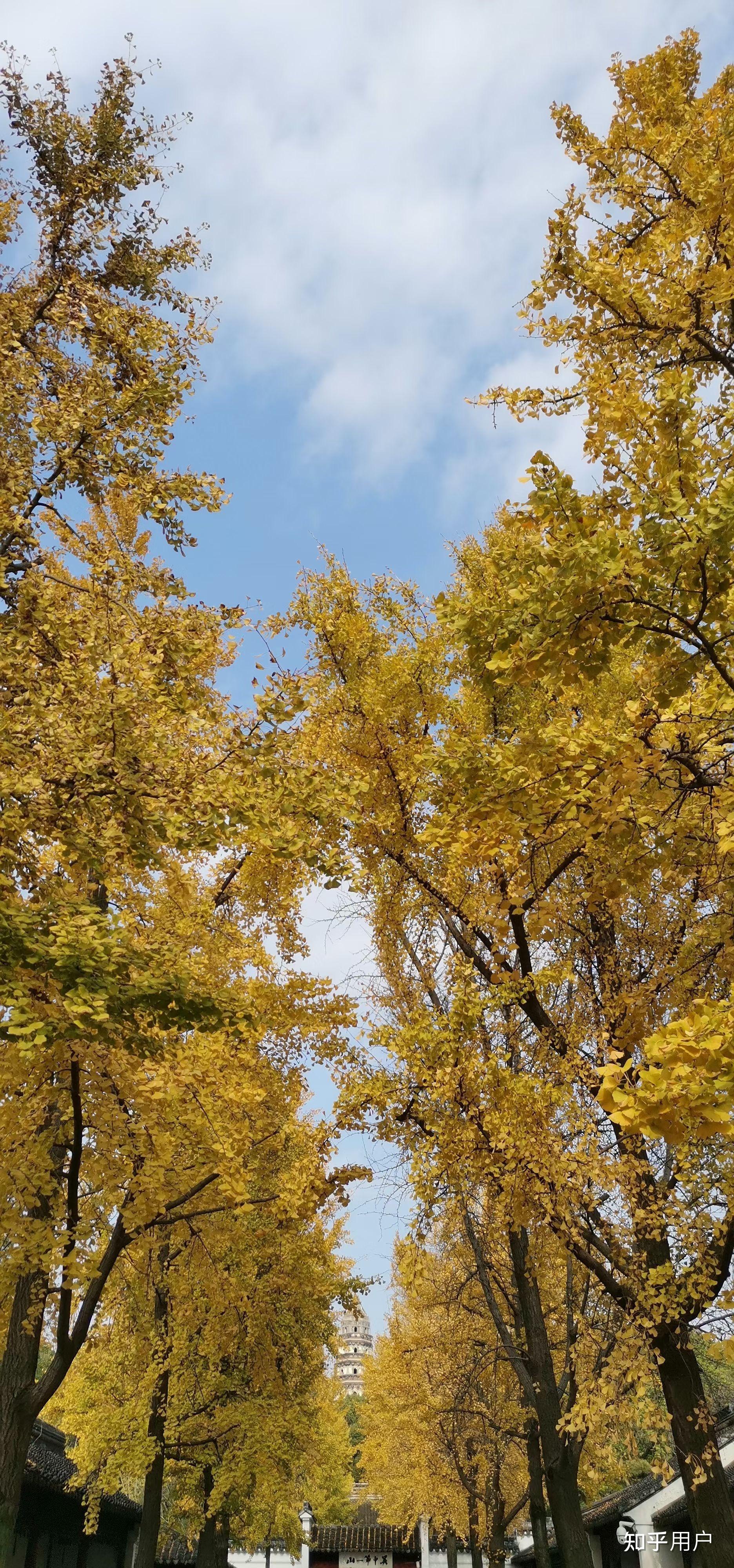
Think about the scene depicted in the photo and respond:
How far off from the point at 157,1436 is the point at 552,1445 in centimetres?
709

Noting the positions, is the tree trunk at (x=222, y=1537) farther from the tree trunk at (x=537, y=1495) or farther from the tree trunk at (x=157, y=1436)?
the tree trunk at (x=537, y=1495)

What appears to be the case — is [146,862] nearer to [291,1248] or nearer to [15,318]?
[15,318]

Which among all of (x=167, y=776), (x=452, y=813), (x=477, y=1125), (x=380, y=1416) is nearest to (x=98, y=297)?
(x=167, y=776)

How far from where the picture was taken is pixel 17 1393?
6.82 meters

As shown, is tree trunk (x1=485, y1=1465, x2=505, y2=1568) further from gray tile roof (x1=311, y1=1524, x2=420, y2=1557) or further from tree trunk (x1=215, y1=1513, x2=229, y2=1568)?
gray tile roof (x1=311, y1=1524, x2=420, y2=1557)

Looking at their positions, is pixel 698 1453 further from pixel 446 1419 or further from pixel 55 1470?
pixel 55 1470

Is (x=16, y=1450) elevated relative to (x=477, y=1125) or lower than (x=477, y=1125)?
lower

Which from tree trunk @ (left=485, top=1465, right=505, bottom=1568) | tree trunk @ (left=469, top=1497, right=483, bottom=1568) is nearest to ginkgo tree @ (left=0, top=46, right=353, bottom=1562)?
tree trunk @ (left=485, top=1465, right=505, bottom=1568)

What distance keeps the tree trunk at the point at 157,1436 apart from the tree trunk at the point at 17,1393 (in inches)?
195

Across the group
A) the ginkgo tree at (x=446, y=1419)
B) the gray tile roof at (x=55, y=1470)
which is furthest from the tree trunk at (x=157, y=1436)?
Answer: the ginkgo tree at (x=446, y=1419)

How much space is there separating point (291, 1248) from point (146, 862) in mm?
7348

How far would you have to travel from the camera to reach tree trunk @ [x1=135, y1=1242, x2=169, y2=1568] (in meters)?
12.1

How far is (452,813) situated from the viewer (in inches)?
207

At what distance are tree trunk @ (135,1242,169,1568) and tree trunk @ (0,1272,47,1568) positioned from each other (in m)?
4.96
